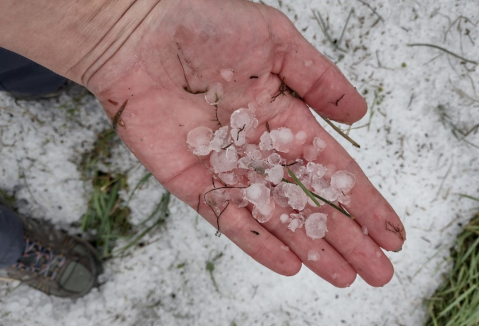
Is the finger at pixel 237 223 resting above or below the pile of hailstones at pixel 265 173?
below

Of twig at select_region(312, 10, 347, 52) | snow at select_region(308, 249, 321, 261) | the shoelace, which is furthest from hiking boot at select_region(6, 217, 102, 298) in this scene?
twig at select_region(312, 10, 347, 52)

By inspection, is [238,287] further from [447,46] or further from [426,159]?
[447,46]

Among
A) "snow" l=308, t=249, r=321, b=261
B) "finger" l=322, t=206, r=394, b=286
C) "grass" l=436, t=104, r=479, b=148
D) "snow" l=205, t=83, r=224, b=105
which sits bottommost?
"snow" l=308, t=249, r=321, b=261

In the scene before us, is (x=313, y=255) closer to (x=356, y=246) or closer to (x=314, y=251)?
(x=314, y=251)

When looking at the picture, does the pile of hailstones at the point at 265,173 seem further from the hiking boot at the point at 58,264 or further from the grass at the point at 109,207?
the hiking boot at the point at 58,264

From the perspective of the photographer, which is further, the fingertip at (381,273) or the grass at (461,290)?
the grass at (461,290)

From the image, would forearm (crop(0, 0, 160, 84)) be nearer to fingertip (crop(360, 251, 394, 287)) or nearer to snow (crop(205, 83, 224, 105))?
snow (crop(205, 83, 224, 105))

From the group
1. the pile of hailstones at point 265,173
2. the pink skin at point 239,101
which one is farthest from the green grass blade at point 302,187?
the pink skin at point 239,101
